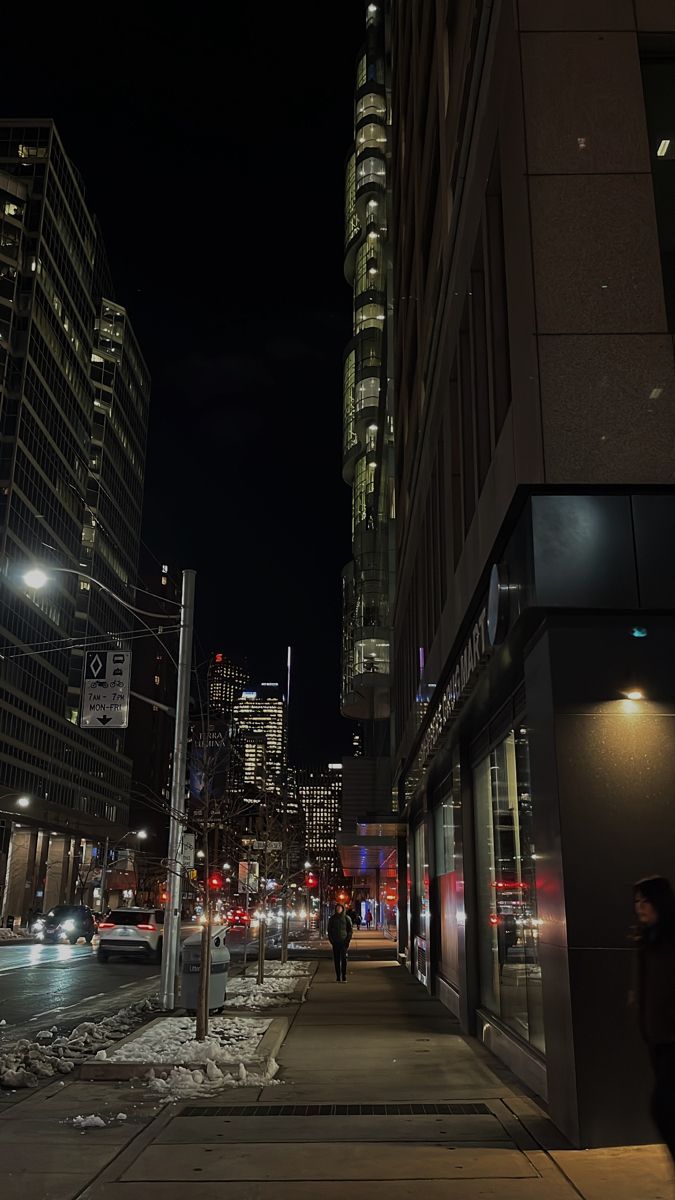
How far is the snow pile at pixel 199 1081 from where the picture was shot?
9.55 metres

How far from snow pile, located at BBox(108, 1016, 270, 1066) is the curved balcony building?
3978 cm

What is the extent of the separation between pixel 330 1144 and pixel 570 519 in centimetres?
532

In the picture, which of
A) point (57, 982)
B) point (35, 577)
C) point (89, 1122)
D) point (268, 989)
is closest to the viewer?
point (89, 1122)

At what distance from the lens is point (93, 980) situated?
2483 cm

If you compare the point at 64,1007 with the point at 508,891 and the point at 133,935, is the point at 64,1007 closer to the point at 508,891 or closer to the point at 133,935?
the point at 508,891

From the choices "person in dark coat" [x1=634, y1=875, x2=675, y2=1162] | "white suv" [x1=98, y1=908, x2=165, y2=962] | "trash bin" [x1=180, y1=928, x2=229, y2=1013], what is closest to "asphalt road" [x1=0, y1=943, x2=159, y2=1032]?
"white suv" [x1=98, y1=908, x2=165, y2=962]

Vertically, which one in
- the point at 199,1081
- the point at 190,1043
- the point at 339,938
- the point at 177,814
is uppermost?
the point at 177,814

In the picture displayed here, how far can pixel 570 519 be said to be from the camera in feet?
26.5

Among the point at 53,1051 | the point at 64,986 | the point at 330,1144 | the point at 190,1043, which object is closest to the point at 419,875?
the point at 64,986

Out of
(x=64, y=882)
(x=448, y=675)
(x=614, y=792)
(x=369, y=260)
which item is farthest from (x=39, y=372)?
(x=614, y=792)

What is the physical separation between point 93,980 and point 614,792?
20.8m

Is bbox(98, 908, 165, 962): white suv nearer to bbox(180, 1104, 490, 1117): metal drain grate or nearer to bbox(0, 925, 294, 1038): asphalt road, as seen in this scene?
bbox(0, 925, 294, 1038): asphalt road

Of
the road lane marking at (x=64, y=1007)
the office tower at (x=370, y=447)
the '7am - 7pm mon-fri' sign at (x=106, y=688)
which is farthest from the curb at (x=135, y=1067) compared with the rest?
the office tower at (x=370, y=447)

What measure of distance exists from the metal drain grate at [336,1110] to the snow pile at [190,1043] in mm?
1906
